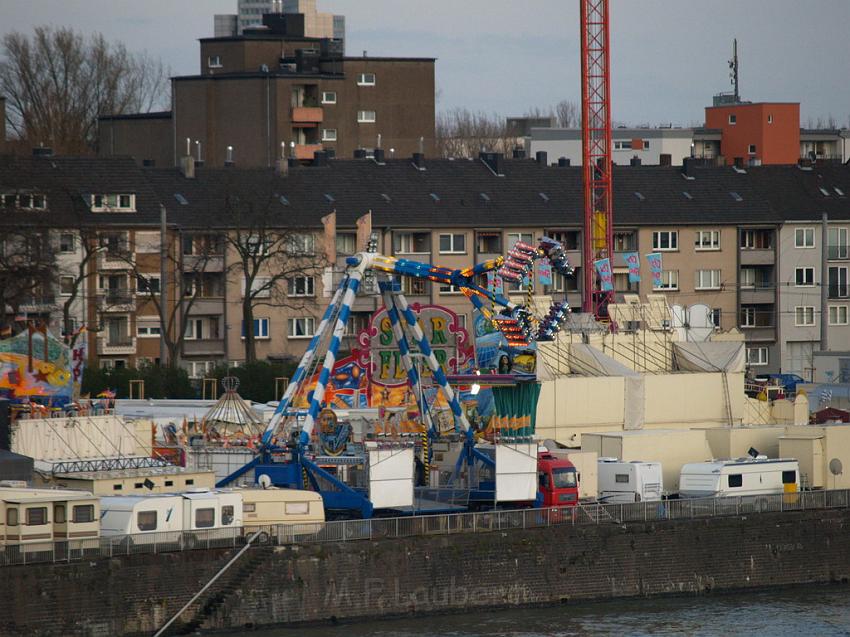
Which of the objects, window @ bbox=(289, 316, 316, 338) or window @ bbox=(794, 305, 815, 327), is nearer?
window @ bbox=(289, 316, 316, 338)

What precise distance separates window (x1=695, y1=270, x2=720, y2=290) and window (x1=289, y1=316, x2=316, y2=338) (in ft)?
71.7

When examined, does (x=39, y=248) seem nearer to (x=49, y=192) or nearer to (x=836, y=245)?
(x=49, y=192)

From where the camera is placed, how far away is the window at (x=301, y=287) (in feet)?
375

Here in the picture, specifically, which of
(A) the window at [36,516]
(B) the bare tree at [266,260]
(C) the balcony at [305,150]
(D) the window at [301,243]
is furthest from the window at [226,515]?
(C) the balcony at [305,150]

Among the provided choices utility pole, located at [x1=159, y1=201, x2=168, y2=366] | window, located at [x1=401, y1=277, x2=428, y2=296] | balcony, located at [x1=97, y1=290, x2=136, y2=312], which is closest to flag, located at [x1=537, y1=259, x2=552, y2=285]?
utility pole, located at [x1=159, y1=201, x2=168, y2=366]

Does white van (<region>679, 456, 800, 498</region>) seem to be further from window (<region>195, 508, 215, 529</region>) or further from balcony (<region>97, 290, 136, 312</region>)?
balcony (<region>97, 290, 136, 312</region>)

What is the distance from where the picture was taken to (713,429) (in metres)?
77.8

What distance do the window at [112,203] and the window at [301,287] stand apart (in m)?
9.40

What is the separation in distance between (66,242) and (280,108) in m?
A: 40.8

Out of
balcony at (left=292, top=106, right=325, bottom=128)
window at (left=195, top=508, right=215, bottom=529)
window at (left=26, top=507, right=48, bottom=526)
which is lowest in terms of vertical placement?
window at (left=195, top=508, right=215, bottom=529)

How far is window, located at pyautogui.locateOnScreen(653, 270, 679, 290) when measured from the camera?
399ft

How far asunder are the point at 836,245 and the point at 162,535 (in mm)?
72610

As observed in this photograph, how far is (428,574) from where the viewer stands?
213 feet

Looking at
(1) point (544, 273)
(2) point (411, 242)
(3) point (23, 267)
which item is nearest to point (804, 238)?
(2) point (411, 242)
